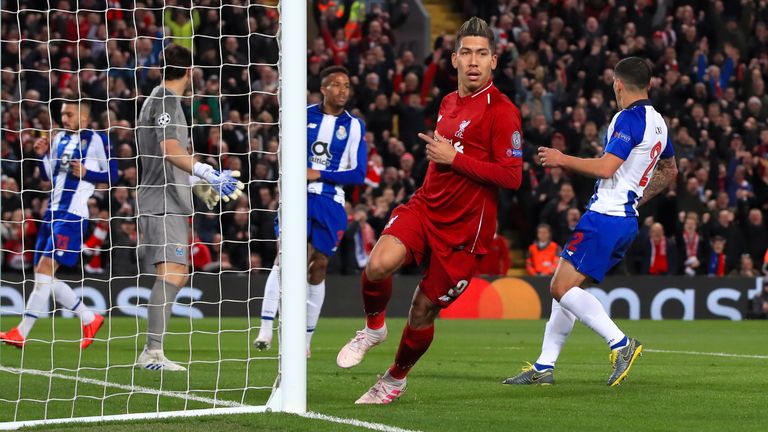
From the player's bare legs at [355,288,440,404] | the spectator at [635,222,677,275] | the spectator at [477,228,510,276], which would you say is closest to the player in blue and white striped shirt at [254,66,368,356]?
the player's bare legs at [355,288,440,404]

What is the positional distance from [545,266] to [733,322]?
2810 millimetres

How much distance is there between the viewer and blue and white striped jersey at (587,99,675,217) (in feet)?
25.5

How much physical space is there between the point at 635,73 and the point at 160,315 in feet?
12.3

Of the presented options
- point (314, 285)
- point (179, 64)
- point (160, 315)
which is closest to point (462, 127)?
point (179, 64)

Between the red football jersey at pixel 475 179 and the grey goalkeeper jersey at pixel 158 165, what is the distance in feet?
8.27

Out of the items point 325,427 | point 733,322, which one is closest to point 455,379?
point 325,427

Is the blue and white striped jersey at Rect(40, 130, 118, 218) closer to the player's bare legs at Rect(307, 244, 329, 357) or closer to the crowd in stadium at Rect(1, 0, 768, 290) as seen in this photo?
the player's bare legs at Rect(307, 244, 329, 357)

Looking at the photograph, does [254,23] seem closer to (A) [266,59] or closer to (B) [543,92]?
(A) [266,59]

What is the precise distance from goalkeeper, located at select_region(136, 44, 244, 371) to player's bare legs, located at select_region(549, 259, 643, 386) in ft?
8.10

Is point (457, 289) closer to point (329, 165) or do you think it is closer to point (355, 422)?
point (355, 422)

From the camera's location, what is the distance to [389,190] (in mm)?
18766

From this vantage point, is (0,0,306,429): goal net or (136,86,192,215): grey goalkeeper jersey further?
(136,86,192,215): grey goalkeeper jersey

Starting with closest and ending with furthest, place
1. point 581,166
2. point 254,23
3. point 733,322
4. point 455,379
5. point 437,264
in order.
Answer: point 437,264, point 581,166, point 455,379, point 733,322, point 254,23

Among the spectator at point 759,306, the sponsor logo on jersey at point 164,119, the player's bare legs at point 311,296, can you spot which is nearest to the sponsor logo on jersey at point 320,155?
the player's bare legs at point 311,296
